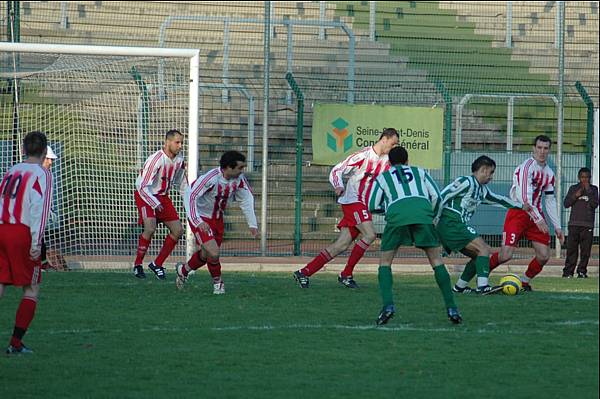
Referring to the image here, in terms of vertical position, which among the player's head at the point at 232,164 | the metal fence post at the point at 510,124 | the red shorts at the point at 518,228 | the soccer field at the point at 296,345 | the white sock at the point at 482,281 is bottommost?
the soccer field at the point at 296,345

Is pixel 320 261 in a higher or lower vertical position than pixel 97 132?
lower

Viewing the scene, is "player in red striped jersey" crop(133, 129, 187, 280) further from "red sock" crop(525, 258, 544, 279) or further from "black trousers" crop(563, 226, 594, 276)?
"black trousers" crop(563, 226, 594, 276)

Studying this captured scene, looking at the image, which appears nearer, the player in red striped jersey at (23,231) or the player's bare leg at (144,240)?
the player in red striped jersey at (23,231)

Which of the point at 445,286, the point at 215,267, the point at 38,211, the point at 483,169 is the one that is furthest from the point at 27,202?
the point at 483,169

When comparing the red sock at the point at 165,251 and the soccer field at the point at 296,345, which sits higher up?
the red sock at the point at 165,251

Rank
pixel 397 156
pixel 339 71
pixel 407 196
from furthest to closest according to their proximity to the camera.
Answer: pixel 339 71 → pixel 397 156 → pixel 407 196

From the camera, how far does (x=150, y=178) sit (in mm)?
14359

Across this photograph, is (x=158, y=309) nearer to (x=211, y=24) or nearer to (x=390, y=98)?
(x=390, y=98)

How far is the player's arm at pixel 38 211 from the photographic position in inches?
331

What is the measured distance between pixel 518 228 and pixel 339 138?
595cm

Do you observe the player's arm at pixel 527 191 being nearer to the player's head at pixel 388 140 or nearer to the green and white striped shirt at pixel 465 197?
the green and white striped shirt at pixel 465 197

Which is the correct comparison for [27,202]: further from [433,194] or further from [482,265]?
[482,265]

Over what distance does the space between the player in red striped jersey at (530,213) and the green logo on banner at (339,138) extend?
566 cm

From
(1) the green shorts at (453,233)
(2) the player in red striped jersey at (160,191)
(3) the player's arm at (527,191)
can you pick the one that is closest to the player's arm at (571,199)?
(3) the player's arm at (527,191)
